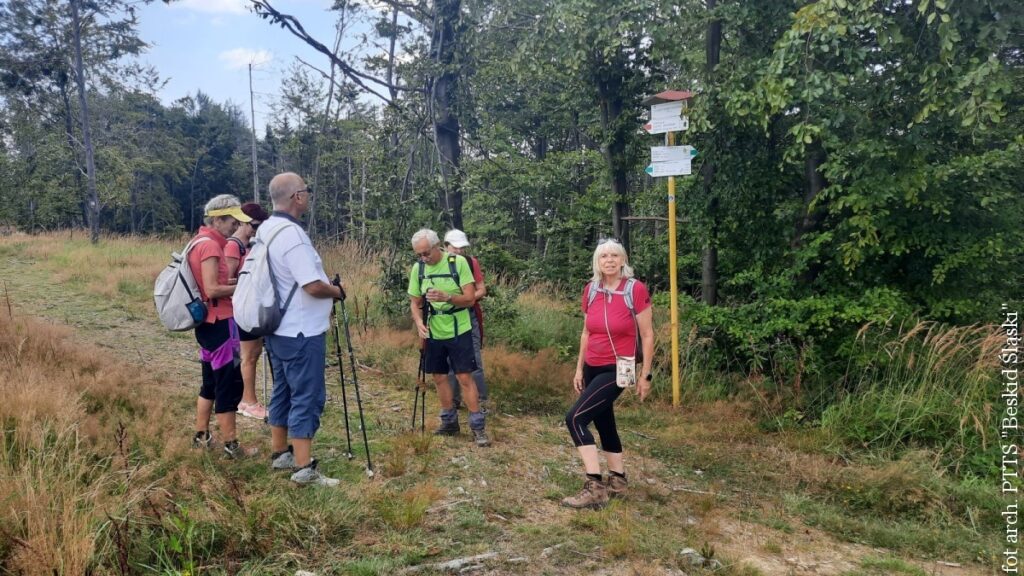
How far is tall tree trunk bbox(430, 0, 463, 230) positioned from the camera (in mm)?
7324

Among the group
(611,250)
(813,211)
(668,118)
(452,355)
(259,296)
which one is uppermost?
(668,118)

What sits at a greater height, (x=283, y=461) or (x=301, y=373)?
(x=301, y=373)

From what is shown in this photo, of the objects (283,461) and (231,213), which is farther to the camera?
(231,213)

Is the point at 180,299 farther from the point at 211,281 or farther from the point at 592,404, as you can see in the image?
the point at 592,404

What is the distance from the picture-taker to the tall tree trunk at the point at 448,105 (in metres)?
7.32

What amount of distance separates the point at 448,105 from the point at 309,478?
5.15 metres

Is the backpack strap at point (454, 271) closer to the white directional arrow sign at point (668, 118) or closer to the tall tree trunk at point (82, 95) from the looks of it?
the white directional arrow sign at point (668, 118)

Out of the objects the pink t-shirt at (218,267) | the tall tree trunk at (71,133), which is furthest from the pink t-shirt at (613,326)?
the tall tree trunk at (71,133)

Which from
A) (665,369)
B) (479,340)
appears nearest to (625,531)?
(479,340)

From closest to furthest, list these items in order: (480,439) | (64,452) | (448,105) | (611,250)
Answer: (64,452) < (611,250) < (480,439) < (448,105)

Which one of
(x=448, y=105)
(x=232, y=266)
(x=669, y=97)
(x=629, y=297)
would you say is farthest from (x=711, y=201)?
(x=232, y=266)

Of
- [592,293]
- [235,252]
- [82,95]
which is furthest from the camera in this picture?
[82,95]

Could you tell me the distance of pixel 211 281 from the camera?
4.38 metres

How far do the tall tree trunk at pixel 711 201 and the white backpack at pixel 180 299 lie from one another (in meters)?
5.90
